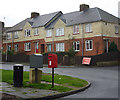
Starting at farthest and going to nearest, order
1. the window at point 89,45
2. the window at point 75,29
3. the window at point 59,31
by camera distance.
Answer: the window at point 59,31
the window at point 75,29
the window at point 89,45

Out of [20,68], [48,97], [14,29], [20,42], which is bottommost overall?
[48,97]

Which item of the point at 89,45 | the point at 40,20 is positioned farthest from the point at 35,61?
the point at 40,20

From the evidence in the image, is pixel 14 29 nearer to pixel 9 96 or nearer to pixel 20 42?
pixel 20 42

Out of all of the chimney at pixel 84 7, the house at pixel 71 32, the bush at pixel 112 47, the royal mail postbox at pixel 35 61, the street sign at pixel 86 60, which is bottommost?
the street sign at pixel 86 60

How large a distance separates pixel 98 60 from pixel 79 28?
31.8ft

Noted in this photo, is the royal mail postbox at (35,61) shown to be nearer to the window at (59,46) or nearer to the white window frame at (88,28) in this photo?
the white window frame at (88,28)

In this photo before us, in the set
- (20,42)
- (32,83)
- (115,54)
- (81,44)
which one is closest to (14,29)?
(20,42)

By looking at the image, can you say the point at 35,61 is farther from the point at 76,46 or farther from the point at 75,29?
the point at 75,29

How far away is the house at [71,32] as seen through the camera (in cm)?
3500

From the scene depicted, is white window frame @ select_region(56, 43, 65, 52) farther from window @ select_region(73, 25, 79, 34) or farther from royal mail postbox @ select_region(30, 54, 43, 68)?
royal mail postbox @ select_region(30, 54, 43, 68)

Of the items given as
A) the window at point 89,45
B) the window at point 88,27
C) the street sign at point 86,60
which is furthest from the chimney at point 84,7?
the street sign at point 86,60

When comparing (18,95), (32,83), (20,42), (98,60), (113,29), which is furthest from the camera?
(20,42)

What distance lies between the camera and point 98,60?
2931 cm

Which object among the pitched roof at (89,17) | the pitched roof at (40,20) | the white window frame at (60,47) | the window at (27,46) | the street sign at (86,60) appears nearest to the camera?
the street sign at (86,60)
